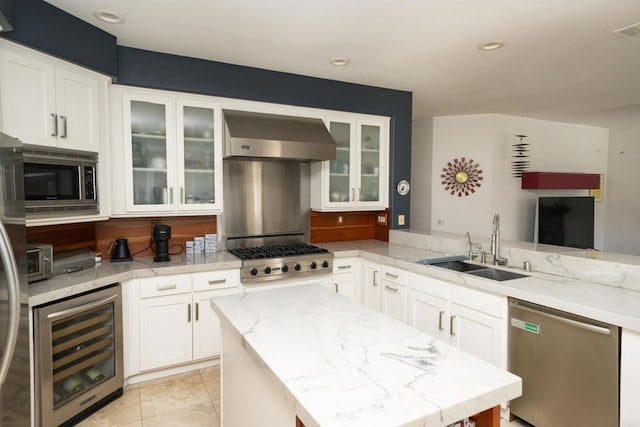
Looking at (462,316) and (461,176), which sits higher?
(461,176)

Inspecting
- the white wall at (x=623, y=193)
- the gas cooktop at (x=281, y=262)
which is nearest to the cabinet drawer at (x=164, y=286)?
the gas cooktop at (x=281, y=262)

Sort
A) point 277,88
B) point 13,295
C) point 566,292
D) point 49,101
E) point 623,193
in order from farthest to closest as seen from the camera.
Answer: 1. point 623,193
2. point 277,88
3. point 49,101
4. point 566,292
5. point 13,295

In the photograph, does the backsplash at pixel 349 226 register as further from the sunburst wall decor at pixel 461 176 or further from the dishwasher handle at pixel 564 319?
the dishwasher handle at pixel 564 319

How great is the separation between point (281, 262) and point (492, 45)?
238cm

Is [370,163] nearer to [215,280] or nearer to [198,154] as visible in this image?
[198,154]

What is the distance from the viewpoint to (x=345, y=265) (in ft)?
11.9

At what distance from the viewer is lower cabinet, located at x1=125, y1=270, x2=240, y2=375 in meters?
2.75

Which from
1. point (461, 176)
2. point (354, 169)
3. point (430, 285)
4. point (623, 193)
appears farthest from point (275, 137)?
point (623, 193)

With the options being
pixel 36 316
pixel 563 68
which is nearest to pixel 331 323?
pixel 36 316

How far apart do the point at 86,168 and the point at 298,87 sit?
1.93 meters

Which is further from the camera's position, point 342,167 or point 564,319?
point 342,167

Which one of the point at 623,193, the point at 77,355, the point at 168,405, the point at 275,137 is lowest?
the point at 168,405

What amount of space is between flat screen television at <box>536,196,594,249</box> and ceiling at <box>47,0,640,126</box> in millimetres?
1981

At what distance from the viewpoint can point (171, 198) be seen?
3080mm
